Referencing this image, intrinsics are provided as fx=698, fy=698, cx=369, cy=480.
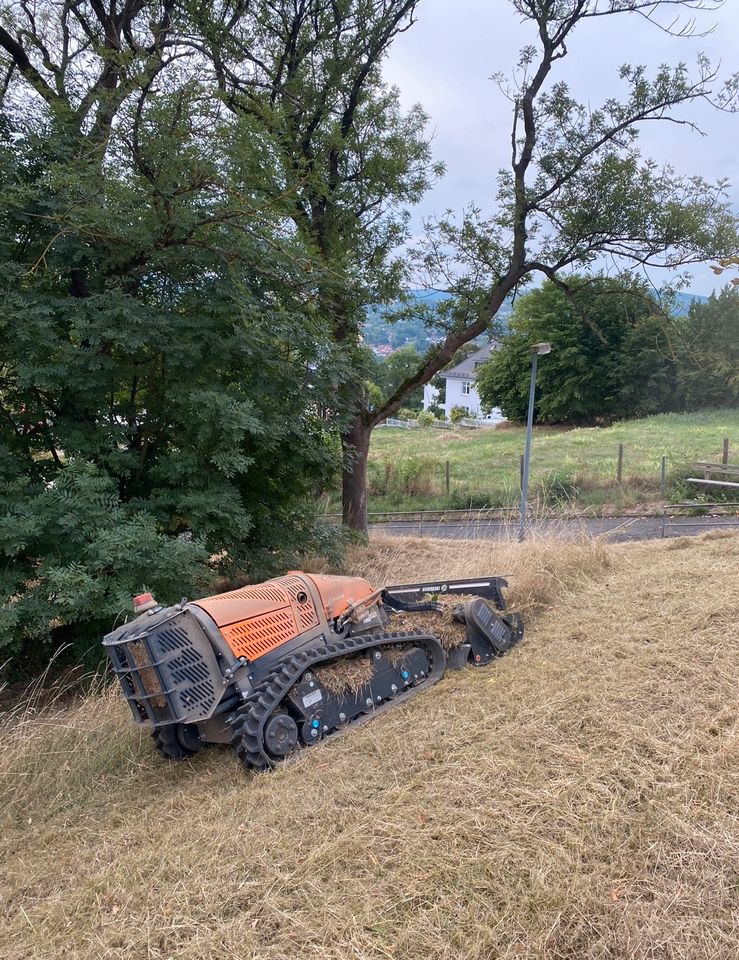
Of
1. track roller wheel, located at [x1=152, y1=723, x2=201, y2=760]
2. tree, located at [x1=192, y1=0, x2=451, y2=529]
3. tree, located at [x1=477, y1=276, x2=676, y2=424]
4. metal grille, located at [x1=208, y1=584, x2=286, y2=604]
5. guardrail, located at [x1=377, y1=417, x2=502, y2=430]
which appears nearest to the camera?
track roller wheel, located at [x1=152, y1=723, x2=201, y2=760]

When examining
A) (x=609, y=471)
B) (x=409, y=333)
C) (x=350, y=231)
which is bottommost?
(x=609, y=471)

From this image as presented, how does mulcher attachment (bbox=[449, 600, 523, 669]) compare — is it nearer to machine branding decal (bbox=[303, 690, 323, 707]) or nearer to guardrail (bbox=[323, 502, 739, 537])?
machine branding decal (bbox=[303, 690, 323, 707])

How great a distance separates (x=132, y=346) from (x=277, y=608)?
3162mm

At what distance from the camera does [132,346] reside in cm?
620

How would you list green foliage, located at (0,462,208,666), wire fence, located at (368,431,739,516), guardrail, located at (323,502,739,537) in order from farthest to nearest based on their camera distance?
wire fence, located at (368,431,739,516) → guardrail, located at (323,502,739,537) → green foliage, located at (0,462,208,666)

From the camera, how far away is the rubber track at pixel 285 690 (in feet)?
11.9

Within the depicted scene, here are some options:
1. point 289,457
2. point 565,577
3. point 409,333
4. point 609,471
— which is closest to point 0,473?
point 289,457

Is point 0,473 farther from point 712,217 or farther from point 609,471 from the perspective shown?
point 609,471

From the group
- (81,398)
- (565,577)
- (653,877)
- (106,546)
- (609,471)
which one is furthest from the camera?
(609,471)

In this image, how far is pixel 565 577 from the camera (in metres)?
7.01

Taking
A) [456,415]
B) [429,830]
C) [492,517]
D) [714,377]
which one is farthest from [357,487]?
[456,415]

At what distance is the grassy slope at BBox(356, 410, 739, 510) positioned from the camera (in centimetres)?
2009

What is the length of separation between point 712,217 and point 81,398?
10.8 metres

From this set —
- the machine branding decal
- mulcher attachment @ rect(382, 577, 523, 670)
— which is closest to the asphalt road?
mulcher attachment @ rect(382, 577, 523, 670)
